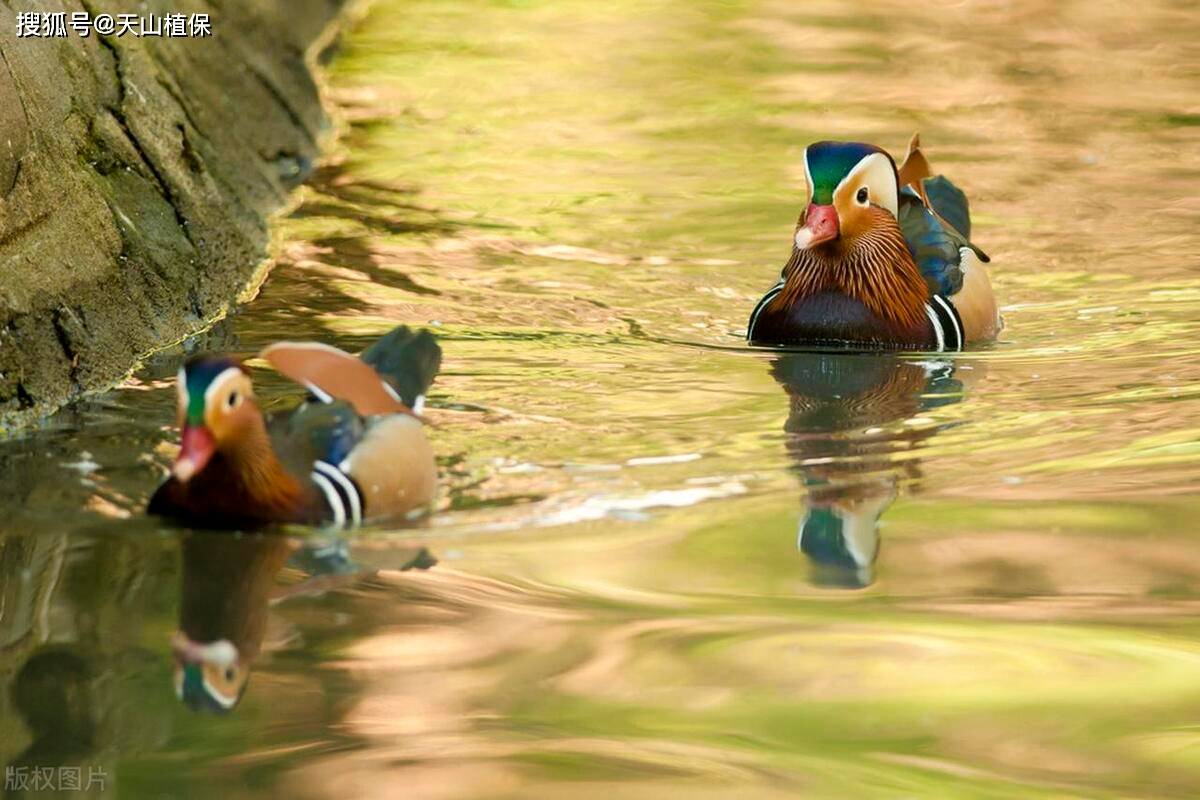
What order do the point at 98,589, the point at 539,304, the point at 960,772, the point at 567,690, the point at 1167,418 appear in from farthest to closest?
the point at 539,304 < the point at 1167,418 < the point at 98,589 < the point at 567,690 < the point at 960,772

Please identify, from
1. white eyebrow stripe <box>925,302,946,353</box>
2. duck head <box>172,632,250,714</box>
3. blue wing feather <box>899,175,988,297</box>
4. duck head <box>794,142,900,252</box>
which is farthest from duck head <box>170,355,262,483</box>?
blue wing feather <box>899,175,988,297</box>

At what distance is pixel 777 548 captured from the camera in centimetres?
605

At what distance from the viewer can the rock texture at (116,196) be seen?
24.9ft

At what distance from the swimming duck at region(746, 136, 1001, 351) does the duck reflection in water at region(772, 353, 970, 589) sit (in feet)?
0.50

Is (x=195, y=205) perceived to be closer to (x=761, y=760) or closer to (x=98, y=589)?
(x=98, y=589)

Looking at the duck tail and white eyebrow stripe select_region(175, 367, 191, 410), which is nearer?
white eyebrow stripe select_region(175, 367, 191, 410)

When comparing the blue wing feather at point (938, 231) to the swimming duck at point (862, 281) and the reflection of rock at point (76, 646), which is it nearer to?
the swimming duck at point (862, 281)

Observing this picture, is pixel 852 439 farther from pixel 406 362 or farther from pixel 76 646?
pixel 76 646

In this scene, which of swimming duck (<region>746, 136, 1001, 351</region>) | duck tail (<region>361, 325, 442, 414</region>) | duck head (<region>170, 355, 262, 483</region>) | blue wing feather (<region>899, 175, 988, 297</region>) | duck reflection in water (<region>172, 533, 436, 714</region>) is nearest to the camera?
duck reflection in water (<region>172, 533, 436, 714</region>)

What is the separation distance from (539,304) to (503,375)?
1.34 metres

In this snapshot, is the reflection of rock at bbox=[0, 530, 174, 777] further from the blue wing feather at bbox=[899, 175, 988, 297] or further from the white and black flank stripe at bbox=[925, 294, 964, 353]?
the blue wing feather at bbox=[899, 175, 988, 297]

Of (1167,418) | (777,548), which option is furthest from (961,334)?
(777,548)

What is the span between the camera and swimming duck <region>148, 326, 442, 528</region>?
5.71 metres

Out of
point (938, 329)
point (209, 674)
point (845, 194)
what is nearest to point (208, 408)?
point (209, 674)
